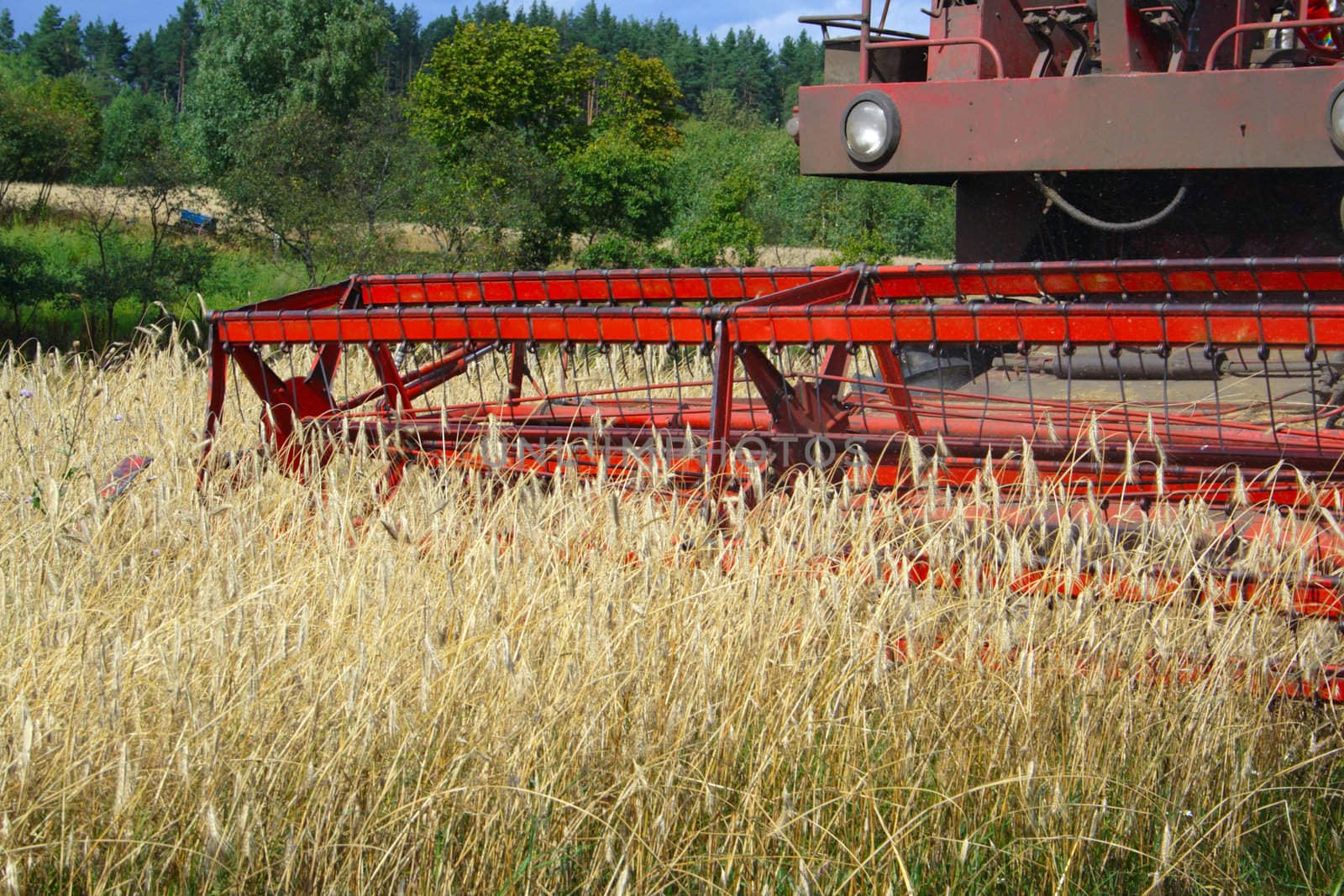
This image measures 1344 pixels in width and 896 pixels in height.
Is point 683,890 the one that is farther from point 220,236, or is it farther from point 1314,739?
point 220,236

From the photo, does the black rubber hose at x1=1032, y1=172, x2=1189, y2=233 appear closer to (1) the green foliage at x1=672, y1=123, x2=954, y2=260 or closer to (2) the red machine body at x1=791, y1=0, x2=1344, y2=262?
(2) the red machine body at x1=791, y1=0, x2=1344, y2=262

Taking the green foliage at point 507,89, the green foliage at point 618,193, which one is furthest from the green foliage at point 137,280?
the green foliage at point 507,89

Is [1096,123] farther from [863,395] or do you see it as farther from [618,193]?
[618,193]

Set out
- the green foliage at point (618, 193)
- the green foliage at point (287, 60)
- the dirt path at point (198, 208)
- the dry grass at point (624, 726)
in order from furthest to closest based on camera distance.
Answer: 1. the green foliage at point (287, 60)
2. the green foliage at point (618, 193)
3. the dirt path at point (198, 208)
4. the dry grass at point (624, 726)

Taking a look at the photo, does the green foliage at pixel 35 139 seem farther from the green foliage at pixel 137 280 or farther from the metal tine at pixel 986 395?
the metal tine at pixel 986 395

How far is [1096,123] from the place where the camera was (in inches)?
188

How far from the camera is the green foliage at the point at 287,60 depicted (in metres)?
41.0

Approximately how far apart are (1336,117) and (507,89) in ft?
112

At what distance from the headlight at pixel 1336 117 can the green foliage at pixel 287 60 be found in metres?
38.7

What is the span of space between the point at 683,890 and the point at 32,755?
3.14ft

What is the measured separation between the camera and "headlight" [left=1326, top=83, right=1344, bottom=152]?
4.30 metres

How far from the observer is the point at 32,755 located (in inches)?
74.1

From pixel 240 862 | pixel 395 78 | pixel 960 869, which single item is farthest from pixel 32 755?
pixel 395 78

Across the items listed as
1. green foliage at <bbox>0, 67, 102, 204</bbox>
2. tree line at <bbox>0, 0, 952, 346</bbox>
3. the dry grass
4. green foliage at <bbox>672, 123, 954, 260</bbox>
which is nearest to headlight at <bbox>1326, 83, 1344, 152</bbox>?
the dry grass
